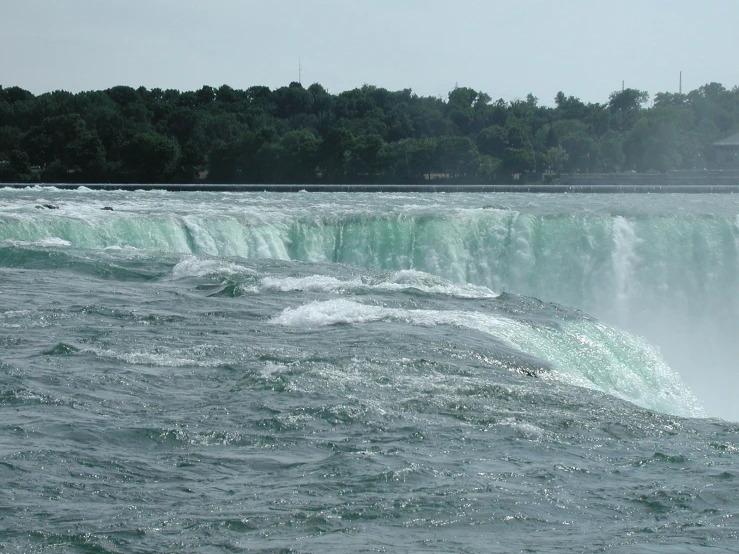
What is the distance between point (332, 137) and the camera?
73.6 metres

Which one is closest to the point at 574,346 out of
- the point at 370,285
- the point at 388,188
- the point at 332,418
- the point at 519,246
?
the point at 370,285

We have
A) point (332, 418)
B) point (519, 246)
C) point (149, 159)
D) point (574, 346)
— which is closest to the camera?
point (332, 418)

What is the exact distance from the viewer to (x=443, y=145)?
74000 millimetres

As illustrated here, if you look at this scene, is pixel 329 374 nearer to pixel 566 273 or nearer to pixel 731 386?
pixel 731 386

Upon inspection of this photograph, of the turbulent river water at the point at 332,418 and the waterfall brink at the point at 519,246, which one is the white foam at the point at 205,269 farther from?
the waterfall brink at the point at 519,246

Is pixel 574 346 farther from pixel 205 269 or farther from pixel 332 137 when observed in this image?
pixel 332 137

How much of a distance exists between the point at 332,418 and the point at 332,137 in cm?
6421

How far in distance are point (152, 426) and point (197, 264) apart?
459 inches

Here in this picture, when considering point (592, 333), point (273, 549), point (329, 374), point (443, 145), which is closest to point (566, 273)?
point (592, 333)

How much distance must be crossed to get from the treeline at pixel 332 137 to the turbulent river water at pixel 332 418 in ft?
164

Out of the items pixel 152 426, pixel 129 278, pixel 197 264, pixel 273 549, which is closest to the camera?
pixel 273 549

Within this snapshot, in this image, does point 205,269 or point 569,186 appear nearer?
point 205,269

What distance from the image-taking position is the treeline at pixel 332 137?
72250mm

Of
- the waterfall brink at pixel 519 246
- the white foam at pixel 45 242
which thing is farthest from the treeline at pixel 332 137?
the white foam at pixel 45 242
